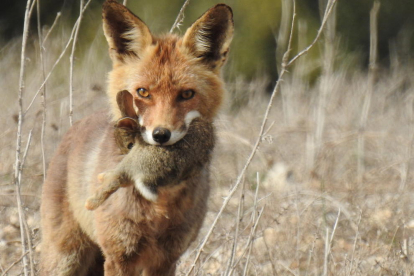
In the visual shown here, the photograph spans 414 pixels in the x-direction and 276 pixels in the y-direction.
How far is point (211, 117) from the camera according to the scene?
4352mm

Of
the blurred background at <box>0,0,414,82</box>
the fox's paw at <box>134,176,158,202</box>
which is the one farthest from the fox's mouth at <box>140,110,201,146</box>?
the blurred background at <box>0,0,414,82</box>

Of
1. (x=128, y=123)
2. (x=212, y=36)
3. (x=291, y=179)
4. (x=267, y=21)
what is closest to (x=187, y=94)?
(x=212, y=36)

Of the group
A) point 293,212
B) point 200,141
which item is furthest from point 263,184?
point 200,141

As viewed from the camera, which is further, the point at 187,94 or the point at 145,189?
the point at 187,94

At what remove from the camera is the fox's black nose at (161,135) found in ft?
11.3

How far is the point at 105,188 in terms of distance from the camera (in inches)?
129

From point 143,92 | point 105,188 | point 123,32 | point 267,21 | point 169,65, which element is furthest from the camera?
point 267,21

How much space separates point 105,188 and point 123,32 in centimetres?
161

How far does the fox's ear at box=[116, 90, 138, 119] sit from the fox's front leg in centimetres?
38

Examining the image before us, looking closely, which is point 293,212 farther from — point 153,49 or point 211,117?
point 153,49

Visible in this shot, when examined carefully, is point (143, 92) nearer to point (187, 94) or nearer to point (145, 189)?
point (187, 94)

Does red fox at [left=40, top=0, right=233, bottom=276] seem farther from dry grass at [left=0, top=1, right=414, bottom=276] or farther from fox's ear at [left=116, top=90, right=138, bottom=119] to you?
dry grass at [left=0, top=1, right=414, bottom=276]

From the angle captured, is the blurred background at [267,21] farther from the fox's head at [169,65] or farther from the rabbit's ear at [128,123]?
the rabbit's ear at [128,123]

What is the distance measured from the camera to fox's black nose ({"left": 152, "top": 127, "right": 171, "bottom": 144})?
3.46 m
